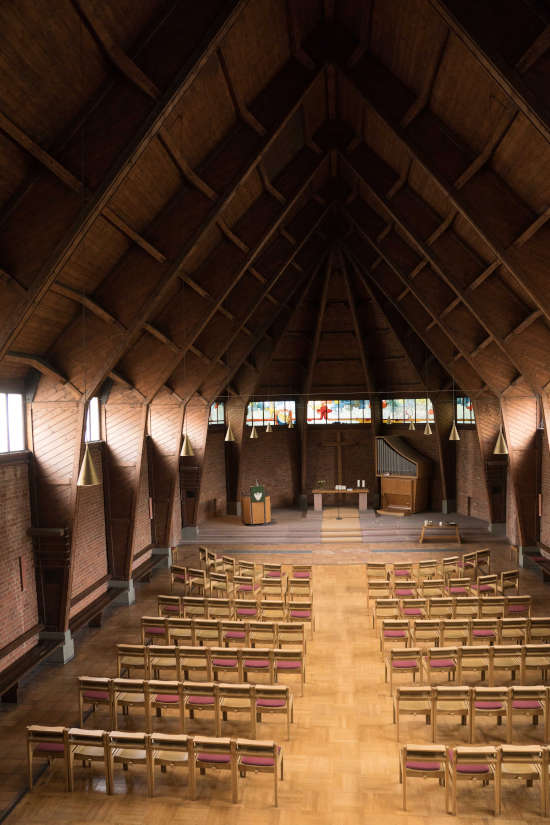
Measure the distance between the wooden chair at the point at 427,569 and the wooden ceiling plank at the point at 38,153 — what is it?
1240 cm

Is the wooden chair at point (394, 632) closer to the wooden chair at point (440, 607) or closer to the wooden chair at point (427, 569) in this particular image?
the wooden chair at point (440, 607)

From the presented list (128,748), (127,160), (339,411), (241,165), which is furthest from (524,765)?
(339,411)

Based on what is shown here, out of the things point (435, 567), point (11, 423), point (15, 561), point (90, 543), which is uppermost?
point (11, 423)

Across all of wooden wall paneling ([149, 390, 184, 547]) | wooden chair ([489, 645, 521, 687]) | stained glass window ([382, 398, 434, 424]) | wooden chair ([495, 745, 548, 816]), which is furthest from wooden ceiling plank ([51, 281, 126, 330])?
stained glass window ([382, 398, 434, 424])

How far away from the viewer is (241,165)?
34.8 ft

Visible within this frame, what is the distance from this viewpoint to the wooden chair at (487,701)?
27.8 feet

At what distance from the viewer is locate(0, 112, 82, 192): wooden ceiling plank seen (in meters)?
6.62

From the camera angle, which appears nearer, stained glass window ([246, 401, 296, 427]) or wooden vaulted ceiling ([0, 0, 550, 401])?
wooden vaulted ceiling ([0, 0, 550, 401])

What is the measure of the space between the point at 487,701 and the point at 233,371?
14.3m

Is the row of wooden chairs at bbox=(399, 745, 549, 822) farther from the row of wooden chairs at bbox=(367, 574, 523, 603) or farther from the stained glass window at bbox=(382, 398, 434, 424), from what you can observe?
the stained glass window at bbox=(382, 398, 434, 424)

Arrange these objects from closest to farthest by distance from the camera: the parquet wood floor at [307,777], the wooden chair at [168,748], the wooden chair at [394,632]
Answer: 1. the parquet wood floor at [307,777]
2. the wooden chair at [168,748]
3. the wooden chair at [394,632]

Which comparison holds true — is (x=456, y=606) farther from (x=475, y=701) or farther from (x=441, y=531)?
(x=441, y=531)

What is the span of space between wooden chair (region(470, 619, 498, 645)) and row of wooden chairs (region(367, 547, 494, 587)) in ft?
12.3

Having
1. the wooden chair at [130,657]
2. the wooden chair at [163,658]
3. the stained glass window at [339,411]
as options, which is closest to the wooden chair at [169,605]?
the wooden chair at [130,657]
